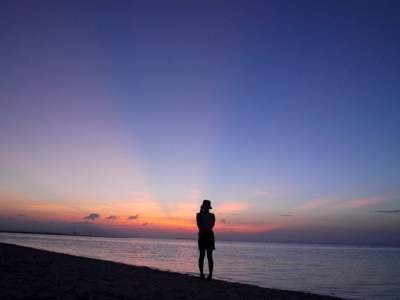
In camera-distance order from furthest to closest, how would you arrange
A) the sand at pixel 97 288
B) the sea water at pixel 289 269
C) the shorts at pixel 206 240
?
the sea water at pixel 289 269
the shorts at pixel 206 240
the sand at pixel 97 288

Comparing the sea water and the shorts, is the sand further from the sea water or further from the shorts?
the sea water

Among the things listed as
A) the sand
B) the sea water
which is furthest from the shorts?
the sea water

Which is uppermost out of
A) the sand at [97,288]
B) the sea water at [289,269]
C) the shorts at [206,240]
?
the shorts at [206,240]

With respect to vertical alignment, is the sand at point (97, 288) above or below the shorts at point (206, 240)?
below

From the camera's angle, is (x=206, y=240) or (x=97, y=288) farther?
(x=206, y=240)

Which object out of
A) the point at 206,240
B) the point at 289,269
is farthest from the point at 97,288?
the point at 289,269

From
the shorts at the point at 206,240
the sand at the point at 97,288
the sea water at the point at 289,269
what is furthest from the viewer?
the sea water at the point at 289,269

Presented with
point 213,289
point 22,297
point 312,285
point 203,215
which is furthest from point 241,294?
point 312,285

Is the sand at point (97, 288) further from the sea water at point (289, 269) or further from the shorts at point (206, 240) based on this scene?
the sea water at point (289, 269)

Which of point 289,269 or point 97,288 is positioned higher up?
point 97,288

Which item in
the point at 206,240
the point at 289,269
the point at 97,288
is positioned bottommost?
the point at 289,269

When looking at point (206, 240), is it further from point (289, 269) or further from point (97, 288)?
point (289, 269)

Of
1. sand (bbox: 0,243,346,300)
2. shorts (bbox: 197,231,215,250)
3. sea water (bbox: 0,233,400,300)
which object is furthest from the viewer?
sea water (bbox: 0,233,400,300)

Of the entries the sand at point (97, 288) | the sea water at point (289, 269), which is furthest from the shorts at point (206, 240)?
the sea water at point (289, 269)
